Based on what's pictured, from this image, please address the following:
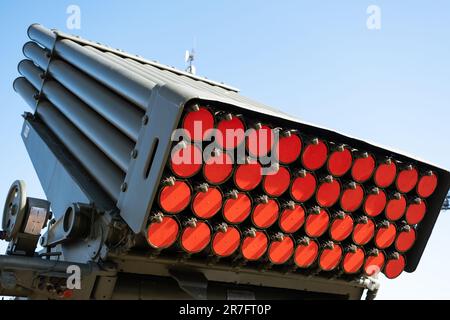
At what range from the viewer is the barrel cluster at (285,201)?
4.23 metres

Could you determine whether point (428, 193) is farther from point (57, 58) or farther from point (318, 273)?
point (57, 58)

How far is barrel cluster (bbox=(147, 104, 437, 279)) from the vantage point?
166 inches

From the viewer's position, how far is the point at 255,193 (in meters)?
4.64

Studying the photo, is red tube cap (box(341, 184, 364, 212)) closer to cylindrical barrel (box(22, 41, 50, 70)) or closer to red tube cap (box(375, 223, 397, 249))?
red tube cap (box(375, 223, 397, 249))

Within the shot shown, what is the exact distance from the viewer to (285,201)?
4762 millimetres

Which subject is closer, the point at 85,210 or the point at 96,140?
the point at 85,210

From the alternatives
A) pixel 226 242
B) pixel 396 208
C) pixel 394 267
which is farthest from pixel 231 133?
pixel 394 267

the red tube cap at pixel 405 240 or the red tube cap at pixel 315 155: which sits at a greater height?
the red tube cap at pixel 315 155

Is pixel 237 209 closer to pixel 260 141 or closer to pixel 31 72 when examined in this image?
pixel 260 141

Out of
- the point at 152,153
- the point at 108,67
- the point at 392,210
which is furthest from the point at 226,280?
the point at 108,67

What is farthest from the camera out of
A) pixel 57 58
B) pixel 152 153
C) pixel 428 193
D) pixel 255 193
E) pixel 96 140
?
pixel 57 58

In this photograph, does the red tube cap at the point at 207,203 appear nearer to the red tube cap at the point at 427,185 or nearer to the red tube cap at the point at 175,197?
the red tube cap at the point at 175,197

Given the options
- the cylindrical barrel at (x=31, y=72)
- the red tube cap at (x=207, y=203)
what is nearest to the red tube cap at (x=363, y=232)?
the red tube cap at (x=207, y=203)

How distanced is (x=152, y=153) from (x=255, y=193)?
98 cm
